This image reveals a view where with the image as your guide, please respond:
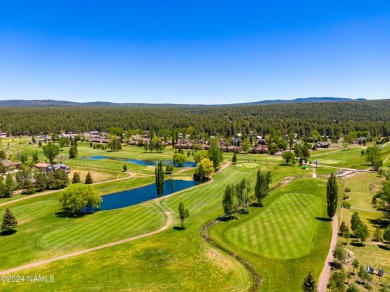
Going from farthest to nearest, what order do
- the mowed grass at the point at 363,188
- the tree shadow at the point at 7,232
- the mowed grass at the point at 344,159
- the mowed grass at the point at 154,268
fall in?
the mowed grass at the point at 344,159, the mowed grass at the point at 363,188, the tree shadow at the point at 7,232, the mowed grass at the point at 154,268

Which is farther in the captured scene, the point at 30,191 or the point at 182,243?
the point at 30,191

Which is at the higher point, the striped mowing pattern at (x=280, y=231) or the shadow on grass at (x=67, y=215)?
the striped mowing pattern at (x=280, y=231)

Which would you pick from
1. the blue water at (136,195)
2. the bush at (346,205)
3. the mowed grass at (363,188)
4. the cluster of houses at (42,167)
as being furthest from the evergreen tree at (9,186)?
the mowed grass at (363,188)

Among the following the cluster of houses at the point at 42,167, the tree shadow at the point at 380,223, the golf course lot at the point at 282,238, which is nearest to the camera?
the golf course lot at the point at 282,238

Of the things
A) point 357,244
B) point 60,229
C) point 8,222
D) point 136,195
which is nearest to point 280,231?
point 357,244

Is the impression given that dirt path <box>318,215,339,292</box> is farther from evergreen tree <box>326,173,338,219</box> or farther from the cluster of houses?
the cluster of houses

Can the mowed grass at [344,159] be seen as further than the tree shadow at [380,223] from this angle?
Yes

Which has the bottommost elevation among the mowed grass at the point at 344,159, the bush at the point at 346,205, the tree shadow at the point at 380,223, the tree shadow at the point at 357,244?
the tree shadow at the point at 357,244

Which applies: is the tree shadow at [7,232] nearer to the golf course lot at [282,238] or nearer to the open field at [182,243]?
the open field at [182,243]

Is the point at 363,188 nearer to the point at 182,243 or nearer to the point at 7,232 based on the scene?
the point at 182,243
